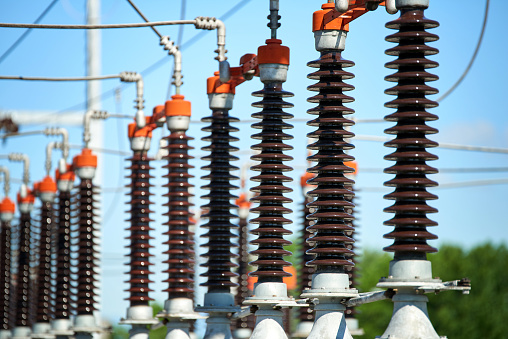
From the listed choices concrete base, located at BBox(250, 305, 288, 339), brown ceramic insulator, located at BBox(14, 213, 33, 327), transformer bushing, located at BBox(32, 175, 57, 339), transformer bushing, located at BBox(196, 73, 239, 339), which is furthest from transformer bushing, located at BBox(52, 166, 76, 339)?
concrete base, located at BBox(250, 305, 288, 339)

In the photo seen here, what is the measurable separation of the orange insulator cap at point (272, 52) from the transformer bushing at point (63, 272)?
33.7 ft

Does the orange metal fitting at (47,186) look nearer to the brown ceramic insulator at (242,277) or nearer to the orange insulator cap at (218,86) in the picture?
the brown ceramic insulator at (242,277)

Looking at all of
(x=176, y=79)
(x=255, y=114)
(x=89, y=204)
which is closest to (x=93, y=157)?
(x=89, y=204)

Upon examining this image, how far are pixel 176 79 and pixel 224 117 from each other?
2.23 metres

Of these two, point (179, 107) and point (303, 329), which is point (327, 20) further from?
point (303, 329)

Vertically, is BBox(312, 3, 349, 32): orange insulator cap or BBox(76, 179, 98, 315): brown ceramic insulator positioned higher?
BBox(312, 3, 349, 32): orange insulator cap

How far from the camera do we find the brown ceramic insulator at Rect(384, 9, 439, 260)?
9.70 meters

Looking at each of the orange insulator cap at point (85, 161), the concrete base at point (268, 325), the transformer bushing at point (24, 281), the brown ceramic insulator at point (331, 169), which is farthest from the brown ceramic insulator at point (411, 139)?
the transformer bushing at point (24, 281)

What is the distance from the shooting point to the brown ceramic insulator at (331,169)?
1127 cm

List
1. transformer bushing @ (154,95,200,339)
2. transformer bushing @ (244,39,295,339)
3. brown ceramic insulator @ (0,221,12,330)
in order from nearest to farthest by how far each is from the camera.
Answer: transformer bushing @ (244,39,295,339) < transformer bushing @ (154,95,200,339) < brown ceramic insulator @ (0,221,12,330)

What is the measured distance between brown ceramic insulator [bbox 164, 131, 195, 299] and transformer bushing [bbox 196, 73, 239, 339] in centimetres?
142

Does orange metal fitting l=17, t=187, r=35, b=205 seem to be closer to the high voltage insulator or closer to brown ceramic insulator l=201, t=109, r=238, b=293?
the high voltage insulator

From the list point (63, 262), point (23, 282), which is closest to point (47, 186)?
point (23, 282)

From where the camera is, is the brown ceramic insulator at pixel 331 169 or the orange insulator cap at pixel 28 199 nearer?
the brown ceramic insulator at pixel 331 169
